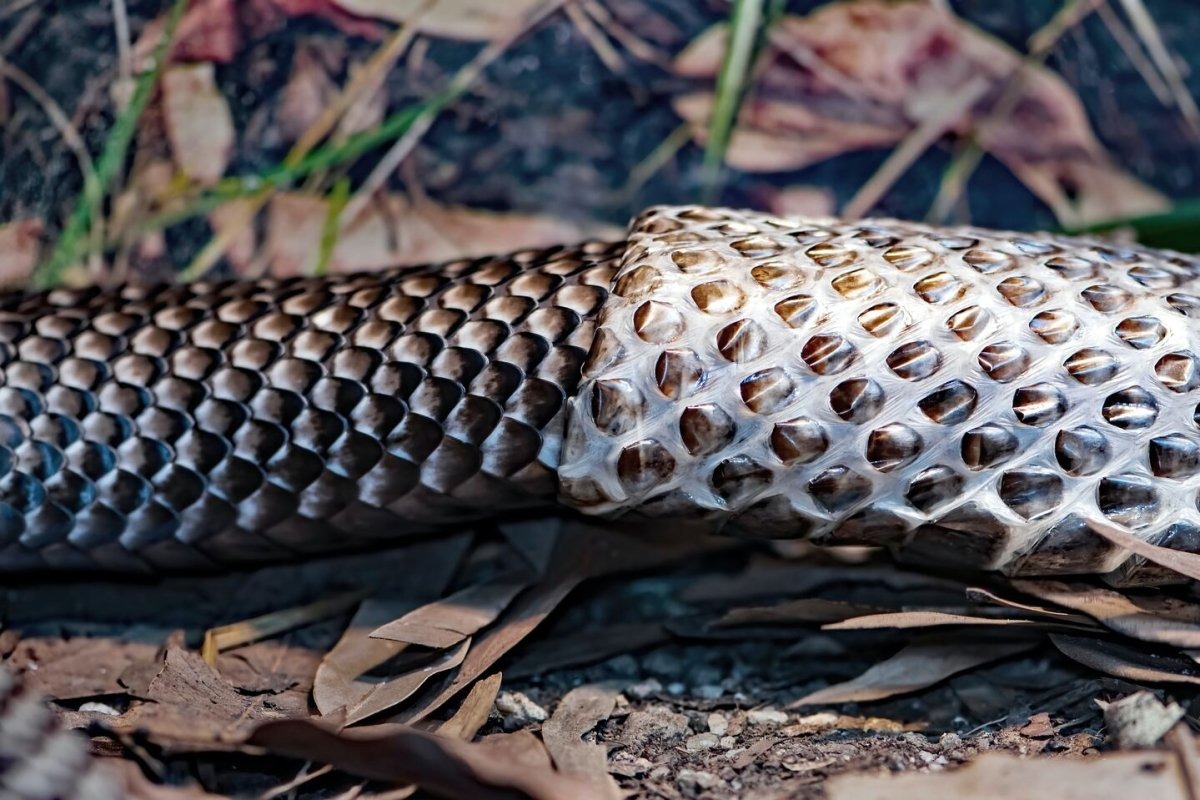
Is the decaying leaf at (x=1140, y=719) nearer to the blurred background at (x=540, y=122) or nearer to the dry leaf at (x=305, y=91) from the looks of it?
the blurred background at (x=540, y=122)

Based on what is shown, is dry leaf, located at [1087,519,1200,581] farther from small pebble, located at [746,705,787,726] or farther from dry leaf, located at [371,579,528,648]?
dry leaf, located at [371,579,528,648]

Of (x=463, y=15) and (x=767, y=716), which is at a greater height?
(x=463, y=15)

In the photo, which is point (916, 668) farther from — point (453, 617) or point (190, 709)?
point (190, 709)

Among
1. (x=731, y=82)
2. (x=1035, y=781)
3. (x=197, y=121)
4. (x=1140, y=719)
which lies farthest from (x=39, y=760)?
(x=731, y=82)

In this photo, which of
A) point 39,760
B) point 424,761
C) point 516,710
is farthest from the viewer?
point 516,710

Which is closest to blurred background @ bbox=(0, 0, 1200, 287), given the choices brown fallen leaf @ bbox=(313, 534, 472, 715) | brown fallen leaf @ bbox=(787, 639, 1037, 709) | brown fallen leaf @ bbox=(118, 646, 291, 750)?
brown fallen leaf @ bbox=(313, 534, 472, 715)

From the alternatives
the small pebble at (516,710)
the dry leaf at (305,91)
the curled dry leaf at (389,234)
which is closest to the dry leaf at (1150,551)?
the small pebble at (516,710)
